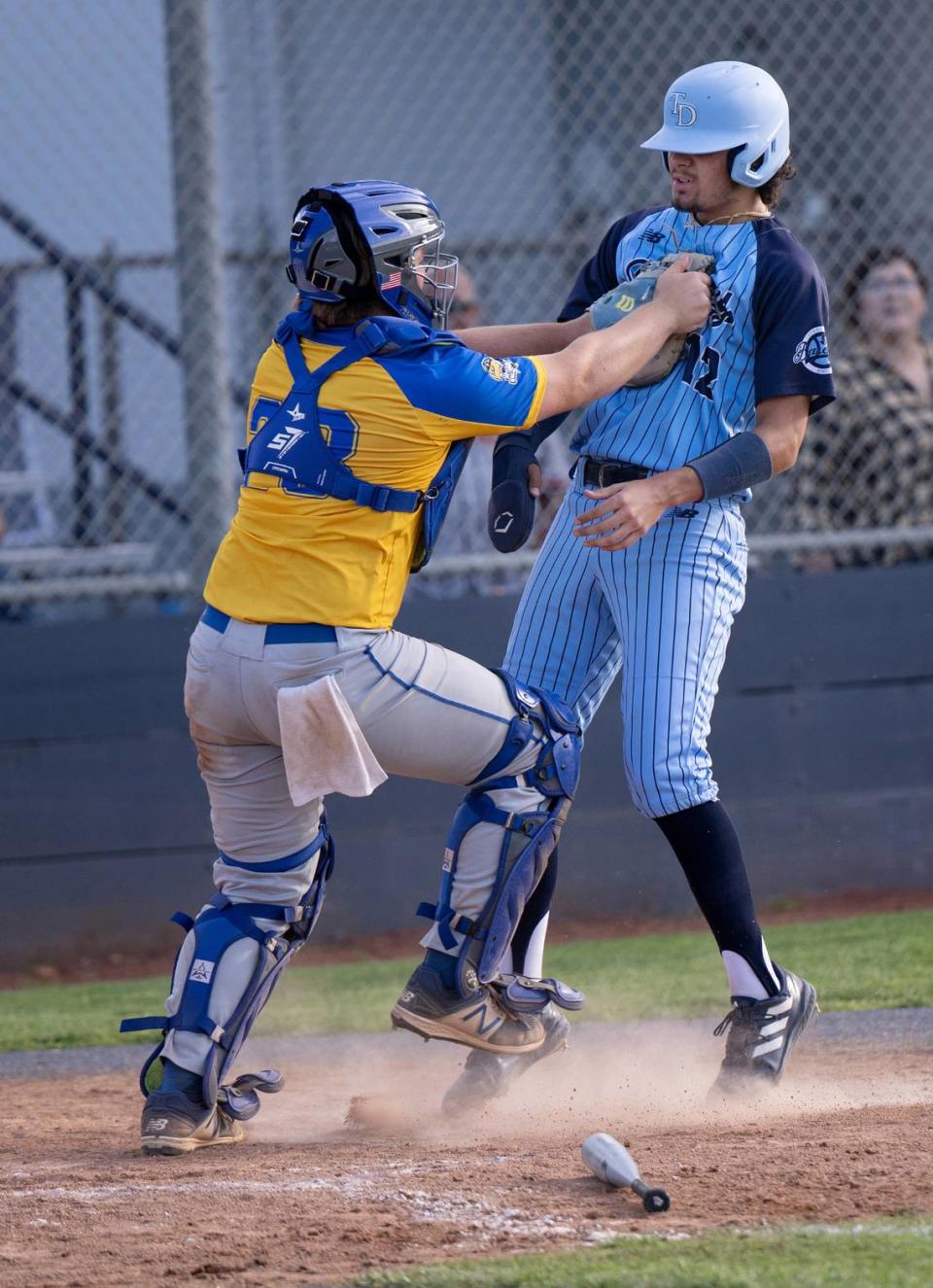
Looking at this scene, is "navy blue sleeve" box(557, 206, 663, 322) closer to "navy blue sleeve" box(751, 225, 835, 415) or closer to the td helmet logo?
the td helmet logo

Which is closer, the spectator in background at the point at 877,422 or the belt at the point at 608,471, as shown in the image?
the belt at the point at 608,471

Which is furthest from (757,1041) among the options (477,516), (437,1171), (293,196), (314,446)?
(293,196)

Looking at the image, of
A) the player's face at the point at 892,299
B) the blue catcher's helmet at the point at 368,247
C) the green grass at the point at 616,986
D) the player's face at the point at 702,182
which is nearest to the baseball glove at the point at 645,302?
the player's face at the point at 702,182

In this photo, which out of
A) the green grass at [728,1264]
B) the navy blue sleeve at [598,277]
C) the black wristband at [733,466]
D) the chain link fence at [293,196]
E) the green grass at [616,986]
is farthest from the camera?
the chain link fence at [293,196]

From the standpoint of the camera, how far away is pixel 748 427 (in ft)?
13.3

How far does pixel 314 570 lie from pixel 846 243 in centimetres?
508

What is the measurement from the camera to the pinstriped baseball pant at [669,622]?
3764 mm

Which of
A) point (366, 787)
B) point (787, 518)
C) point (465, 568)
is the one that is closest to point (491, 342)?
point (366, 787)

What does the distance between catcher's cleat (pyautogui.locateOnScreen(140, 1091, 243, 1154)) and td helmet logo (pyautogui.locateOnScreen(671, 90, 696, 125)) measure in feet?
7.88

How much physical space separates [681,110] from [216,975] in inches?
85.3

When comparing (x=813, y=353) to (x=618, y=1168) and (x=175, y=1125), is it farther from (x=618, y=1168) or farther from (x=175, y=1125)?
(x=175, y=1125)

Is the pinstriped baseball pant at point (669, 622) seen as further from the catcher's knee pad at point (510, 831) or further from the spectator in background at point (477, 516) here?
the spectator in background at point (477, 516)

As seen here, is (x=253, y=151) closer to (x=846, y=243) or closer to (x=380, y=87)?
(x=380, y=87)

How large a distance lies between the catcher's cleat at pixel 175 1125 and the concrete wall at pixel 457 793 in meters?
3.03
